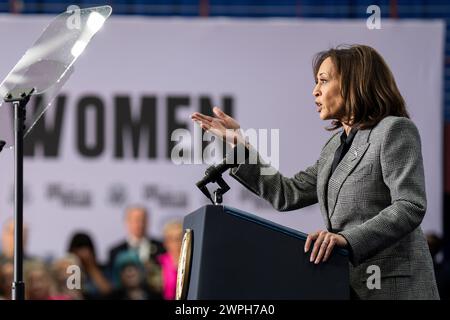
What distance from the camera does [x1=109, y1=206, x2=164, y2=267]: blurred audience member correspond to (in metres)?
5.00

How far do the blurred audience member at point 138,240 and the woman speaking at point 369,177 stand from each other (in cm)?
290

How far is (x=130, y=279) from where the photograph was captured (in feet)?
16.3

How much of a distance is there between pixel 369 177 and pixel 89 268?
Result: 318 centimetres

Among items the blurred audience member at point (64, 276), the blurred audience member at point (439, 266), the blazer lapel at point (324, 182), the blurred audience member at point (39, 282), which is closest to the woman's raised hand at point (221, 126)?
the blazer lapel at point (324, 182)

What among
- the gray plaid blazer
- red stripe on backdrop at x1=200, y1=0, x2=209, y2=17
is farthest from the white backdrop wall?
the gray plaid blazer

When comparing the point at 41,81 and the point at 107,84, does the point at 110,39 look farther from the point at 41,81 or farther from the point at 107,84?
the point at 41,81

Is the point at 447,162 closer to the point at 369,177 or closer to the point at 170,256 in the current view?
the point at 170,256

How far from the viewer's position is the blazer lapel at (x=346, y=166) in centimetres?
202

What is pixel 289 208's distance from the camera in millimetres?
2211

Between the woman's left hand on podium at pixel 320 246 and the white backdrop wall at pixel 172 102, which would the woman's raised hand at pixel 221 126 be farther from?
the white backdrop wall at pixel 172 102

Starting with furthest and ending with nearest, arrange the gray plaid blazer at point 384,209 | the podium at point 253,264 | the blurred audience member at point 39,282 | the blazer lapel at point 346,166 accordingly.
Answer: the blurred audience member at point 39,282 < the blazer lapel at point 346,166 < the gray plaid blazer at point 384,209 < the podium at point 253,264
